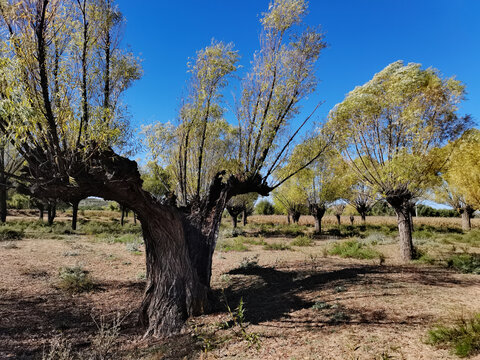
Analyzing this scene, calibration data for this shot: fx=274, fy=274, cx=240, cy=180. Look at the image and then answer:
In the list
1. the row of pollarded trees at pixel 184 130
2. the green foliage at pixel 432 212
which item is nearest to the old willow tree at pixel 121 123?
the row of pollarded trees at pixel 184 130

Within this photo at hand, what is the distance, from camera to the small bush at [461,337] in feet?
11.8

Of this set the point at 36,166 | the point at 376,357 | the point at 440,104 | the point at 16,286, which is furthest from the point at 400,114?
the point at 16,286


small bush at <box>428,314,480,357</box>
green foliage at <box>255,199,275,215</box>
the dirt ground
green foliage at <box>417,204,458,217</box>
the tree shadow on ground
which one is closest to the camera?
small bush at <box>428,314,480,357</box>

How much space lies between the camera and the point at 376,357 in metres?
3.72

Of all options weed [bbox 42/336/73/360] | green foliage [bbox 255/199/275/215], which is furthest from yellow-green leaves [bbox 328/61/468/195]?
green foliage [bbox 255/199/275/215]

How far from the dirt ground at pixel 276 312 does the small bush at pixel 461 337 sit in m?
0.16

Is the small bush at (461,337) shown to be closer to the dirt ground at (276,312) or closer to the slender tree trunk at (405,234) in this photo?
the dirt ground at (276,312)

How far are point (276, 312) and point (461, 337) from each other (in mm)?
3122

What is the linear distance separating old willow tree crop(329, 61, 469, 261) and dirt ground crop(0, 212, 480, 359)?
303 centimetres

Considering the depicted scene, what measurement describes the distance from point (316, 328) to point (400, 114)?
338 inches

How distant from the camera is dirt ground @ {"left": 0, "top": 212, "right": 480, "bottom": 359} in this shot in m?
4.29

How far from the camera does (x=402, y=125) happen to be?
10102 millimetres

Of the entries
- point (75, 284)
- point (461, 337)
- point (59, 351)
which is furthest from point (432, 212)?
point (59, 351)

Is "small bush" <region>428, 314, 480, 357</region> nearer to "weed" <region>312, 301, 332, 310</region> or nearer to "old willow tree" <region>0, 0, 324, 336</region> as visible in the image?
"weed" <region>312, 301, 332, 310</region>
